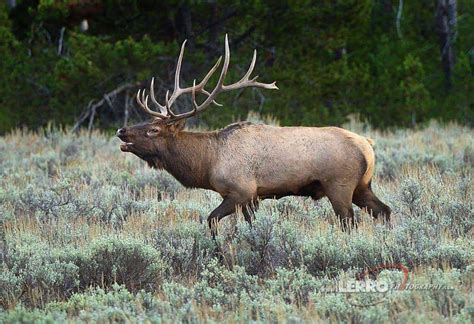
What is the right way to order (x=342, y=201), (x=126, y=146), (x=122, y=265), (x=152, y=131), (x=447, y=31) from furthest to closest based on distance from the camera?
(x=447, y=31) → (x=152, y=131) → (x=126, y=146) → (x=342, y=201) → (x=122, y=265)

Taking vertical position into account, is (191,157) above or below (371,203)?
above

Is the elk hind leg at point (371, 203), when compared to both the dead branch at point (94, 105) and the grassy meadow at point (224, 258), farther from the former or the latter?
→ the dead branch at point (94, 105)

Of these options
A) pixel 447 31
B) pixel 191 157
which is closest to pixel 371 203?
pixel 191 157

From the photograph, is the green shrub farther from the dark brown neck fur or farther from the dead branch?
the dead branch

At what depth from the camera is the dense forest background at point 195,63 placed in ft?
55.0

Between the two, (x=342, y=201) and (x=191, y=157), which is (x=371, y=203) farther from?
(x=191, y=157)

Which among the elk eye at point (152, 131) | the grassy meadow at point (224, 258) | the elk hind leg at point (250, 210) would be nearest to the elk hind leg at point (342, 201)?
the grassy meadow at point (224, 258)

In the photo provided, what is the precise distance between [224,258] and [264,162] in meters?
1.43

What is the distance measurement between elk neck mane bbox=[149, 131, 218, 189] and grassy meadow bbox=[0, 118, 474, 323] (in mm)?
418

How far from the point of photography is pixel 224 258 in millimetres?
6770

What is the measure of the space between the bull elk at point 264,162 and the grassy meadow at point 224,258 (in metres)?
0.26

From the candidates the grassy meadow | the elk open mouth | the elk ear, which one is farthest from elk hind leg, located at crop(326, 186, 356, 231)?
the elk open mouth

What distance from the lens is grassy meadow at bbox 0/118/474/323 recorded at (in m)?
5.37

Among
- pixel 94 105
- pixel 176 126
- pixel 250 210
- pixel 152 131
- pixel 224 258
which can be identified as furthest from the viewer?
pixel 94 105
